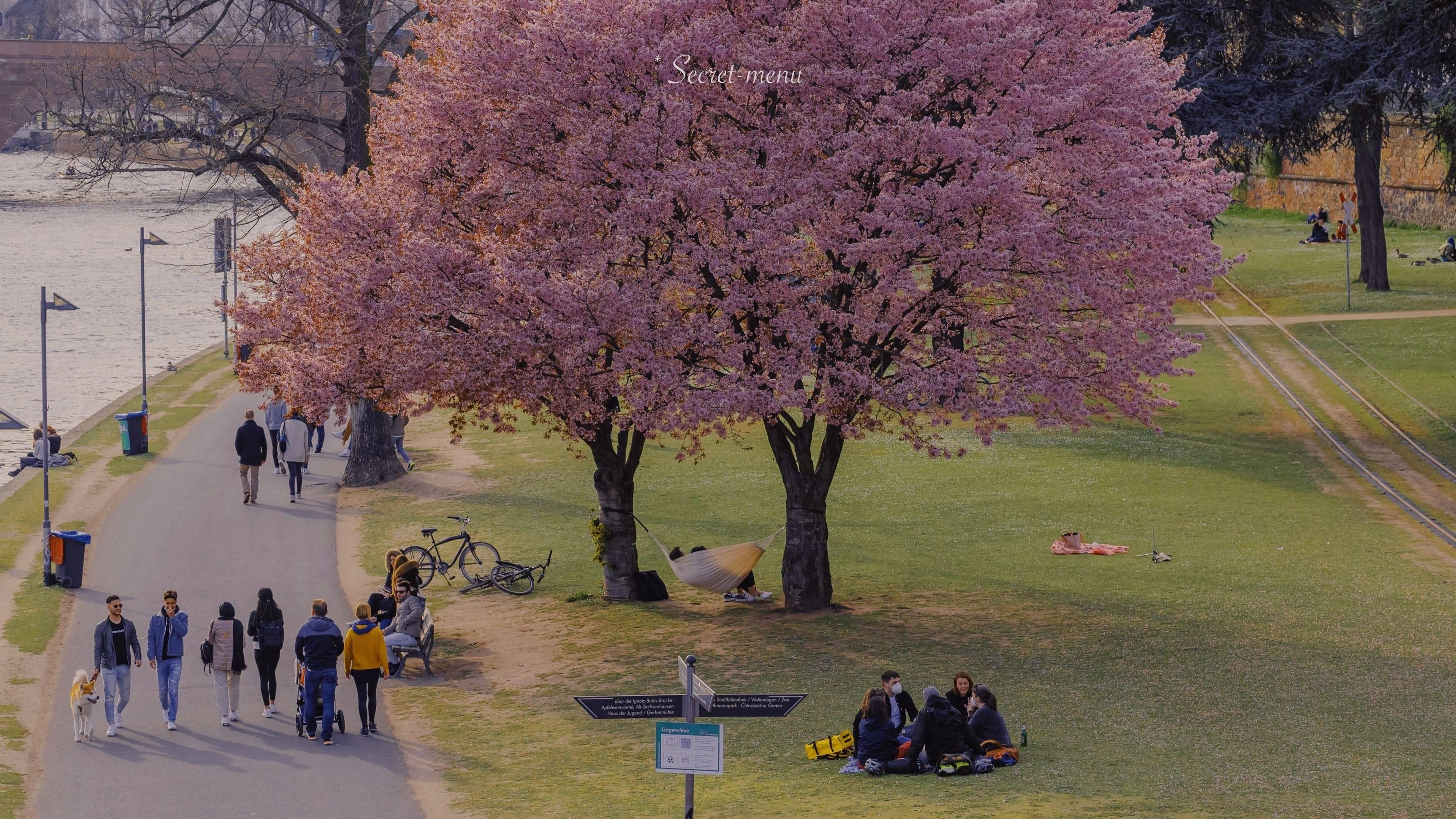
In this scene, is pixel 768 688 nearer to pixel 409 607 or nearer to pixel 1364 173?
pixel 409 607

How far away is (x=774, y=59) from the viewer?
63.9ft

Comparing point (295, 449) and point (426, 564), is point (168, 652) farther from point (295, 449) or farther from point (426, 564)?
point (295, 449)

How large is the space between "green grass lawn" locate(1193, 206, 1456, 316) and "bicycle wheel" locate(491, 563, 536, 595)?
98.7 feet

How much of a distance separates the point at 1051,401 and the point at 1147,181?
300cm

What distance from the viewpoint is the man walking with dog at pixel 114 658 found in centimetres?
1695

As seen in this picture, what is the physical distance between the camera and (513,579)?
24.3 metres

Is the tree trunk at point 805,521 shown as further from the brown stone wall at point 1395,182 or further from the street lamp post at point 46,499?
the brown stone wall at point 1395,182

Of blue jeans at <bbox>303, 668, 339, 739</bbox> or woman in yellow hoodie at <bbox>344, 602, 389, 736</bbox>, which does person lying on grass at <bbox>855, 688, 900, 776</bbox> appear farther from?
blue jeans at <bbox>303, 668, 339, 739</bbox>

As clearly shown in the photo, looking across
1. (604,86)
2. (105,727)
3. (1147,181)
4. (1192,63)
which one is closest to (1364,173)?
(1192,63)

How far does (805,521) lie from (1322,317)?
31.8 m

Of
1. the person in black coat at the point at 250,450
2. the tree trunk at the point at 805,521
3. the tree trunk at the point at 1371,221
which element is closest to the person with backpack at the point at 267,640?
the tree trunk at the point at 805,521

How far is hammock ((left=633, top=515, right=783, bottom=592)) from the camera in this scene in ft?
71.3

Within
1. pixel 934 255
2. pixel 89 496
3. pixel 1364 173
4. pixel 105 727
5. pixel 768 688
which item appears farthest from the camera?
pixel 1364 173

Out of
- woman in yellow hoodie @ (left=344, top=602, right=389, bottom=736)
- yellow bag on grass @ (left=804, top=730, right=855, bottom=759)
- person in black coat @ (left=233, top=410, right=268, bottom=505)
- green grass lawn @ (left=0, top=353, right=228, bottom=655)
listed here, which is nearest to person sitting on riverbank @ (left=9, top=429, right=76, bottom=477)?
green grass lawn @ (left=0, top=353, right=228, bottom=655)
